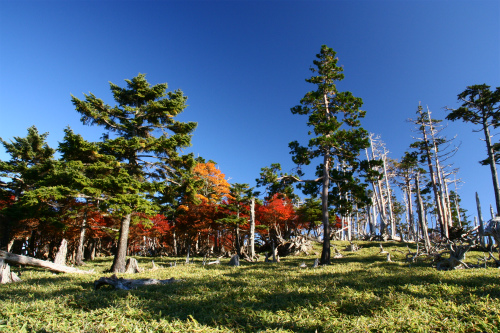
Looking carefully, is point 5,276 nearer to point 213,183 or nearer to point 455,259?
point 455,259

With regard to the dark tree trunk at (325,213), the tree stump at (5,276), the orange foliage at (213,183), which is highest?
the orange foliage at (213,183)

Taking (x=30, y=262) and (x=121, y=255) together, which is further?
(x=121, y=255)

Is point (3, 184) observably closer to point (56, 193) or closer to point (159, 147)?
point (56, 193)

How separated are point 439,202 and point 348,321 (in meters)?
26.6

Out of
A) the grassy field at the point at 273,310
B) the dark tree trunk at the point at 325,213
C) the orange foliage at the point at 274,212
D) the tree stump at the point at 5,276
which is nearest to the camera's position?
the grassy field at the point at 273,310

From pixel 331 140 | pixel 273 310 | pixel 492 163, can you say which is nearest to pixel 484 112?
pixel 492 163

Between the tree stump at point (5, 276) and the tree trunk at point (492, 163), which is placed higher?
the tree trunk at point (492, 163)

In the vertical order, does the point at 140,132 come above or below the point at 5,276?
above

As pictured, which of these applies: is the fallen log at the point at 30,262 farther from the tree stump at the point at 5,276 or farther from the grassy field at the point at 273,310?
the grassy field at the point at 273,310

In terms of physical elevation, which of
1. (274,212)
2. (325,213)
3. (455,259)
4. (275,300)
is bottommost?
(275,300)

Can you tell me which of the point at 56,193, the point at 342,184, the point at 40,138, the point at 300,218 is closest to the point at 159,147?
the point at 56,193

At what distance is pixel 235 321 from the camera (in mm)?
4531

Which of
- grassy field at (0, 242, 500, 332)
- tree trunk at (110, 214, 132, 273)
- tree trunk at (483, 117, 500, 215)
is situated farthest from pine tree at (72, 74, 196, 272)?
tree trunk at (483, 117, 500, 215)

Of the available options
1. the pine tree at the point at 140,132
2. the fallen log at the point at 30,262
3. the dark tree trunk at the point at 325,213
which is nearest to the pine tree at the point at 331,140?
the dark tree trunk at the point at 325,213
